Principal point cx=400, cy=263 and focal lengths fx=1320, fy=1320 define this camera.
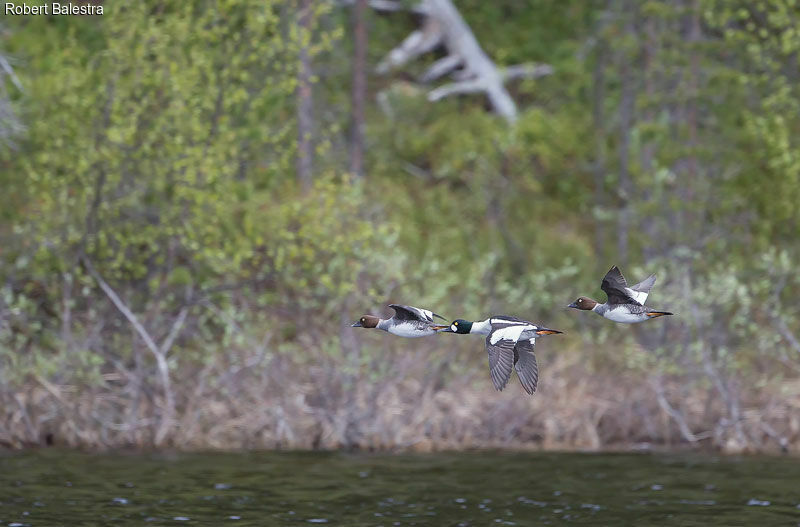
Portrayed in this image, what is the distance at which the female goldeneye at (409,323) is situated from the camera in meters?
12.6

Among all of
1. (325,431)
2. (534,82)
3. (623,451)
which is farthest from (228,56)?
(534,82)

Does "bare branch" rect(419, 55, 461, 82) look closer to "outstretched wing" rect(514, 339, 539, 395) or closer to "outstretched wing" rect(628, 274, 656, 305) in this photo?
"outstretched wing" rect(514, 339, 539, 395)

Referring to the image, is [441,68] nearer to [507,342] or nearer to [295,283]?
[295,283]

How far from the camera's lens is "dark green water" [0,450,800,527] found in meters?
18.2

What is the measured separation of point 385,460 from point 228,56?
8642 mm

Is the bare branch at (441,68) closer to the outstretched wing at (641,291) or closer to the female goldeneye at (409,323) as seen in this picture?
the female goldeneye at (409,323)

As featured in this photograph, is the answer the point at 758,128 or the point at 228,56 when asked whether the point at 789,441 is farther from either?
the point at 228,56

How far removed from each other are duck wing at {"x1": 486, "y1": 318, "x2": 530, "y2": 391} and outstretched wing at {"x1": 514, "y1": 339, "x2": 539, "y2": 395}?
7.7 inches

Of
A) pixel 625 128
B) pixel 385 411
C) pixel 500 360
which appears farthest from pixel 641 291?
pixel 625 128

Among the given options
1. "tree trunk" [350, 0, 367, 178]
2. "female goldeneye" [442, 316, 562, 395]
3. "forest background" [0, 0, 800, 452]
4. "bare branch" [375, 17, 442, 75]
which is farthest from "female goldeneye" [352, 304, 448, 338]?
"bare branch" [375, 17, 442, 75]

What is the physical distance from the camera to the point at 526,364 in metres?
13.6

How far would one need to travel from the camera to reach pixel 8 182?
93.4 ft

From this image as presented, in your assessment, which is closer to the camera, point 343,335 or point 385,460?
point 385,460

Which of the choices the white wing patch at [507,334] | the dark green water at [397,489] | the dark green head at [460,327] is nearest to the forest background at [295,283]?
the dark green water at [397,489]
